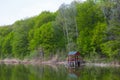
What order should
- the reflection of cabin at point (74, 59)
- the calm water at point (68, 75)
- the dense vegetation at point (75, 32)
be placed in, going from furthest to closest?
the reflection of cabin at point (74, 59)
the dense vegetation at point (75, 32)
the calm water at point (68, 75)

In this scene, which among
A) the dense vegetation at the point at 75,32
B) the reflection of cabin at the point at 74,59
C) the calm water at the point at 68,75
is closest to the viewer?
the calm water at the point at 68,75

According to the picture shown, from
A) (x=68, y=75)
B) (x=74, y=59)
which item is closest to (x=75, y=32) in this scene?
(x=74, y=59)

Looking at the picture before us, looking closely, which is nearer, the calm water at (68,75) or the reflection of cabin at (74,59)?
the calm water at (68,75)

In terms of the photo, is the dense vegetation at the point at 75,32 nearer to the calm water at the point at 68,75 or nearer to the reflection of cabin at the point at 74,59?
the reflection of cabin at the point at 74,59

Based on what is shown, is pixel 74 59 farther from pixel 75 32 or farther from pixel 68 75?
pixel 68 75

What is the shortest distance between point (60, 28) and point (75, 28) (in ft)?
24.4

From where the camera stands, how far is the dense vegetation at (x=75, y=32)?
54.2 m

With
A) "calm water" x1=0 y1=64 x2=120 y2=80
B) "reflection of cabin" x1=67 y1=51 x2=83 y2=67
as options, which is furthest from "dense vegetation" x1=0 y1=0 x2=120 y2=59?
"calm water" x1=0 y1=64 x2=120 y2=80

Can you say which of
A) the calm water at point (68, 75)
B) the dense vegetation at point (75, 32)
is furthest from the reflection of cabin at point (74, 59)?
the calm water at point (68, 75)

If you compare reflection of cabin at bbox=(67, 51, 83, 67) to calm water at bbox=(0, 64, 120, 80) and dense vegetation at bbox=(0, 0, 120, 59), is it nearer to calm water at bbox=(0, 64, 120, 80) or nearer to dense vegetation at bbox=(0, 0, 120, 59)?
dense vegetation at bbox=(0, 0, 120, 59)

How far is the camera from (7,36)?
113875mm

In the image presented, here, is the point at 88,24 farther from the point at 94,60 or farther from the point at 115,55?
the point at 115,55

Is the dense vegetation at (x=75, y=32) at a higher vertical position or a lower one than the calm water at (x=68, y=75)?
higher

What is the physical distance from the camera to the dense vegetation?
54.2 metres
